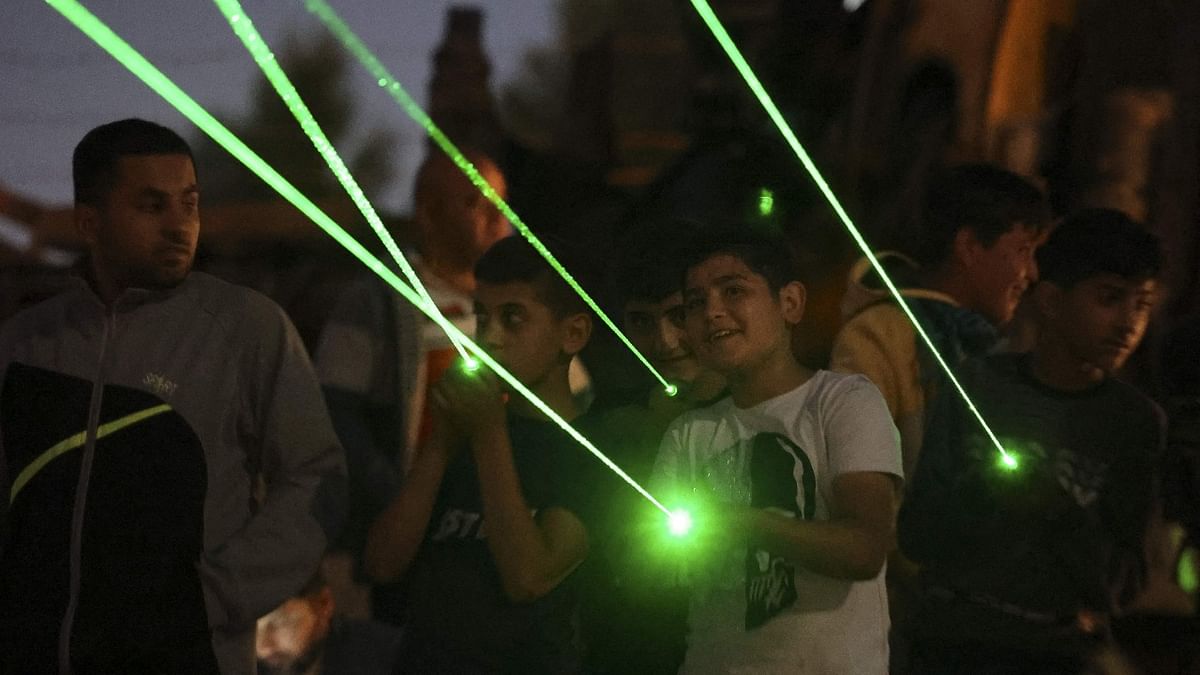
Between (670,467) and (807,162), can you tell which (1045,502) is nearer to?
(670,467)

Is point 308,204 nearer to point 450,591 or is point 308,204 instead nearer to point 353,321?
point 450,591

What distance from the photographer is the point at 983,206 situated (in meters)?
5.92

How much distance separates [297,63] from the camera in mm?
55438

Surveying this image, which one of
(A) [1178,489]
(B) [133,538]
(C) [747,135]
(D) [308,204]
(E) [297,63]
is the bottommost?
(E) [297,63]

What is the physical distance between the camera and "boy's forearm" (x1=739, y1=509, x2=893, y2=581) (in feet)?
13.3

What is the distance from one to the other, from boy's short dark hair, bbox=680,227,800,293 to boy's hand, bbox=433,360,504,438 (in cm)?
58

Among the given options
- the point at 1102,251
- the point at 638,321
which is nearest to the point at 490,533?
the point at 638,321

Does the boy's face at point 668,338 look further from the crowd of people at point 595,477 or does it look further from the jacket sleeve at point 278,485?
the jacket sleeve at point 278,485

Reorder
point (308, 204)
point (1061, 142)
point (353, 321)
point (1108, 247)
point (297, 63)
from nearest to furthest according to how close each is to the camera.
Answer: point (308, 204), point (1108, 247), point (353, 321), point (1061, 142), point (297, 63)

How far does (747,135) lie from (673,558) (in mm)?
13735

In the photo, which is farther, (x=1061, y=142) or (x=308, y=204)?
(x=1061, y=142)

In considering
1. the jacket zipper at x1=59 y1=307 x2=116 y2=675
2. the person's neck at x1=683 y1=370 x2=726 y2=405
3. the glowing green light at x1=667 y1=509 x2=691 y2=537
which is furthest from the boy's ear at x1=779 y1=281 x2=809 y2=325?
the jacket zipper at x1=59 y1=307 x2=116 y2=675

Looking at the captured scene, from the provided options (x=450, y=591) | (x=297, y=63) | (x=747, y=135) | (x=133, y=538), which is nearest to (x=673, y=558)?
(x=450, y=591)

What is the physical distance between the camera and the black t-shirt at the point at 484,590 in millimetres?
Result: 4719
